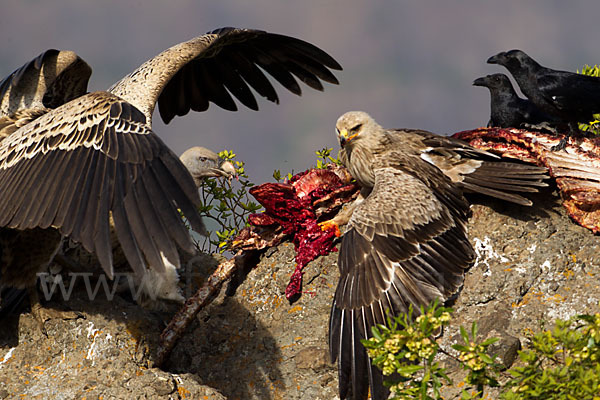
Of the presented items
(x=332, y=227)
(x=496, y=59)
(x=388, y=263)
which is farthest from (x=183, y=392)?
(x=496, y=59)

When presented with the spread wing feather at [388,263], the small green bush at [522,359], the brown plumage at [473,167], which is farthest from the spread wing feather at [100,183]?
the brown plumage at [473,167]

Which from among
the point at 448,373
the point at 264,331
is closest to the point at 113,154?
the point at 264,331

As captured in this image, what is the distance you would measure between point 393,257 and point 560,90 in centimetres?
208

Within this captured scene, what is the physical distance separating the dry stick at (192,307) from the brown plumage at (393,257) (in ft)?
3.49

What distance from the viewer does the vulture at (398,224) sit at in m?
3.87

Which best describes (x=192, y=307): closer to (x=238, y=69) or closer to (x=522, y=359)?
(x=522, y=359)

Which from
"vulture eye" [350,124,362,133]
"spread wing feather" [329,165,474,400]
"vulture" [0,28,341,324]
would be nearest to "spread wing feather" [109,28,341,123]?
"vulture" [0,28,341,324]

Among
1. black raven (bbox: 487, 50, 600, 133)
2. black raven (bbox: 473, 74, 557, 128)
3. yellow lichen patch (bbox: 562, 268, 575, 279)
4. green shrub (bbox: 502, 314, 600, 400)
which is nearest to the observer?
green shrub (bbox: 502, 314, 600, 400)

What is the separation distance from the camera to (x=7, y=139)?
15.3 feet

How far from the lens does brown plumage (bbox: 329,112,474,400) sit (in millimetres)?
3844

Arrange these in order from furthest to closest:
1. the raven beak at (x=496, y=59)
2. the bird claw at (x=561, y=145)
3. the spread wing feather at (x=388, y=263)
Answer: the raven beak at (x=496, y=59) → the bird claw at (x=561, y=145) → the spread wing feather at (x=388, y=263)

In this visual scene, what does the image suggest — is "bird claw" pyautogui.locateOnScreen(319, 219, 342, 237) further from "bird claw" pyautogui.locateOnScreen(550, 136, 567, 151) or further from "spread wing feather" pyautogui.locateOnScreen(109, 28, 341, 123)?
"spread wing feather" pyautogui.locateOnScreen(109, 28, 341, 123)

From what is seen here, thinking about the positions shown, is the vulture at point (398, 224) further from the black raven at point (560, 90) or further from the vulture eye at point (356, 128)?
the black raven at point (560, 90)

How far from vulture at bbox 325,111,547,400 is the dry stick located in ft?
2.74
